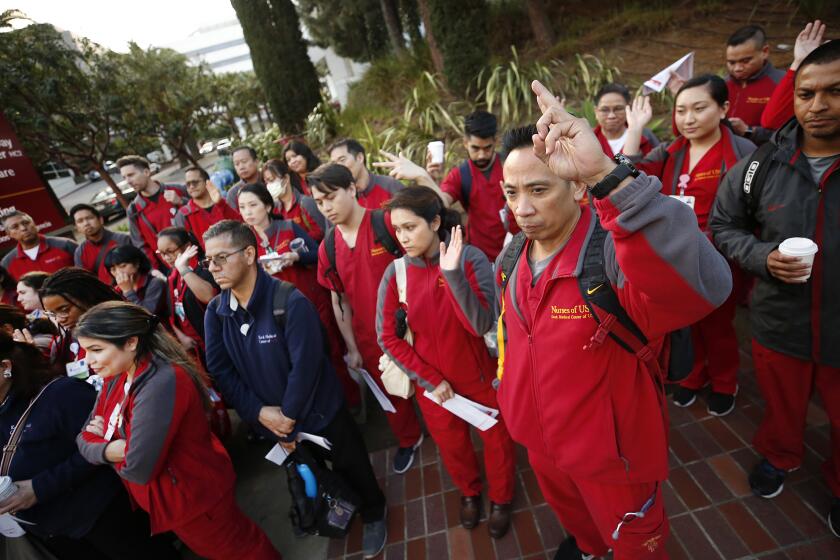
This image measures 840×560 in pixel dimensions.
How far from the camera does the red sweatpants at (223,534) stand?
2.20 meters

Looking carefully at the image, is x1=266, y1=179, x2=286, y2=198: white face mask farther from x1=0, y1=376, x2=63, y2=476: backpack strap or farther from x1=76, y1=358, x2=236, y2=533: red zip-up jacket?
x1=0, y1=376, x2=63, y2=476: backpack strap

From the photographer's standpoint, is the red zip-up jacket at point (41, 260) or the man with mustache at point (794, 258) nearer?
the man with mustache at point (794, 258)

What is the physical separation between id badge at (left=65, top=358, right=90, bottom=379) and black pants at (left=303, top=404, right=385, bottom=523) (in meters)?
1.57

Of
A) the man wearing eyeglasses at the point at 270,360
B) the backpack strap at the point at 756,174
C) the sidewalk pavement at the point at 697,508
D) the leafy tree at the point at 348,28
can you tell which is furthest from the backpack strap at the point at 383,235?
the leafy tree at the point at 348,28

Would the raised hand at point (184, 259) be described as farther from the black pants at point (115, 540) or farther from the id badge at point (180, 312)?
the black pants at point (115, 540)

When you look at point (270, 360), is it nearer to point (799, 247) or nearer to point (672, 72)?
point (799, 247)

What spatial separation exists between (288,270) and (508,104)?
526 centimetres

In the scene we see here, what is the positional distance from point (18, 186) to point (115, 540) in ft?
30.0

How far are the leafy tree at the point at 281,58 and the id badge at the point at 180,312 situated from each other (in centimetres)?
947

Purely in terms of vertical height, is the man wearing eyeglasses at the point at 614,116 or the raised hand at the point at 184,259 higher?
the man wearing eyeglasses at the point at 614,116

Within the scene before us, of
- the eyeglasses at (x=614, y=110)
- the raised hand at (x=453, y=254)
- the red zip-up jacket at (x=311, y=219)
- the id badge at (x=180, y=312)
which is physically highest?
the eyeglasses at (x=614, y=110)

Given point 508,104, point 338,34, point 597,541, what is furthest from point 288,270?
point 338,34

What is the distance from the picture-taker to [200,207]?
4.79 m

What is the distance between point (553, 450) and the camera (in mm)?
1623
